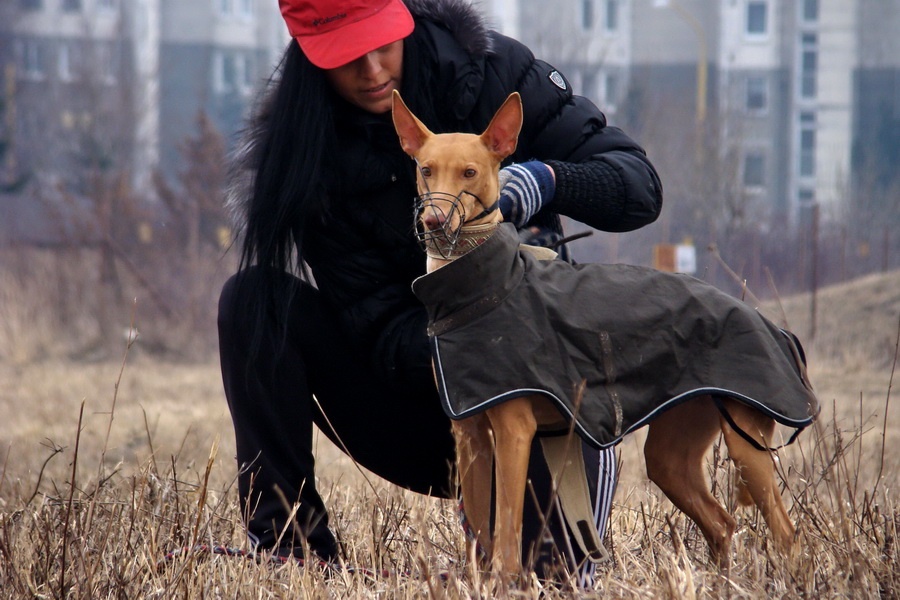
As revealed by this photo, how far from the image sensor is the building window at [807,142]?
113 ft

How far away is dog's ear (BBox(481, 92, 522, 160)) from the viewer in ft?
8.25

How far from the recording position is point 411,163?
2.99 meters

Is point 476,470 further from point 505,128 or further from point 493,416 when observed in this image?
point 505,128

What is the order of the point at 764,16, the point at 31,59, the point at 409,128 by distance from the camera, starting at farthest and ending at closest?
the point at 764,16 → the point at 31,59 → the point at 409,128

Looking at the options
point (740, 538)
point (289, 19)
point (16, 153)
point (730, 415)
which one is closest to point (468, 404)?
point (730, 415)

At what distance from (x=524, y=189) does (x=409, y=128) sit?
1.04 ft

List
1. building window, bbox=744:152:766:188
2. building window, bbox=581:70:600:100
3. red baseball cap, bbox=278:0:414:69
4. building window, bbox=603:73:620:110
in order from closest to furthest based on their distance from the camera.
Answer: red baseball cap, bbox=278:0:414:69 → building window, bbox=581:70:600:100 → building window, bbox=603:73:620:110 → building window, bbox=744:152:766:188

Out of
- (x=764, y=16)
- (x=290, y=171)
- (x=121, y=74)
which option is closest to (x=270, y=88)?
(x=290, y=171)

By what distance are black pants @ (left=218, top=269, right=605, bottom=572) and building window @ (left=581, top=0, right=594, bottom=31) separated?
32422mm

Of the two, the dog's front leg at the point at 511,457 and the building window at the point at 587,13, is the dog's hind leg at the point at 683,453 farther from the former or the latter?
the building window at the point at 587,13

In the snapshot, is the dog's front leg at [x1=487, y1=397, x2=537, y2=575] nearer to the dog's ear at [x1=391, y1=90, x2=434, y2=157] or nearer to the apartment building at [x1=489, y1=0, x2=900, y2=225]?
the dog's ear at [x1=391, y1=90, x2=434, y2=157]

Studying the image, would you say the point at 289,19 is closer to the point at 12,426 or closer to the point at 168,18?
the point at 12,426

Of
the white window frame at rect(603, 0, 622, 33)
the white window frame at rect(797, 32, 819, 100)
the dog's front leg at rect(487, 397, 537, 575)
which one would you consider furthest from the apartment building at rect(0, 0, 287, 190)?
the dog's front leg at rect(487, 397, 537, 575)

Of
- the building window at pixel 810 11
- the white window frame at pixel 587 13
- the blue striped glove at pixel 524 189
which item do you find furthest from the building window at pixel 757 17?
the blue striped glove at pixel 524 189
